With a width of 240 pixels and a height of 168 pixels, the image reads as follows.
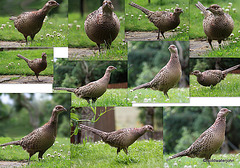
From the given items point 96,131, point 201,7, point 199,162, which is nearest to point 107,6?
point 201,7

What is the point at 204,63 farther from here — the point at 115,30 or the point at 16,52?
the point at 16,52

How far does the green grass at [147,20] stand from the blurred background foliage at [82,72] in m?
0.65

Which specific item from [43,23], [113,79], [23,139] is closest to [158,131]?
[113,79]

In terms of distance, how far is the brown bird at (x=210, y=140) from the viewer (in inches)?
257

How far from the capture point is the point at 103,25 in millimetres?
6668

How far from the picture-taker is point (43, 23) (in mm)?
7004

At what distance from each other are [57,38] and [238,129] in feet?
11.2

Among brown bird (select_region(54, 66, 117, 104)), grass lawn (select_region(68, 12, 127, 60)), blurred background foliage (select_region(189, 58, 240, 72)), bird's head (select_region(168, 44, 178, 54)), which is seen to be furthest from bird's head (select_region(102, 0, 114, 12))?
blurred background foliage (select_region(189, 58, 240, 72))

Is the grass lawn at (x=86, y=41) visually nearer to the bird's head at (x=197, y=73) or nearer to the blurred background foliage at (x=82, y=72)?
the blurred background foliage at (x=82, y=72)

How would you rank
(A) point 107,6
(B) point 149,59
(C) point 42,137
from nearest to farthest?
(A) point 107,6, (C) point 42,137, (B) point 149,59

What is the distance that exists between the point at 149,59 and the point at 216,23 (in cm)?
130

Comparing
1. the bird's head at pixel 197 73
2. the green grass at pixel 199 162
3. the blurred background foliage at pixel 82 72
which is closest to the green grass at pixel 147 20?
the bird's head at pixel 197 73

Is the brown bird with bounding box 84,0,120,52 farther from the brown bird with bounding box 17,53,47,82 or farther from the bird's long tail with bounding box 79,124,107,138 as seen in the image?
the bird's long tail with bounding box 79,124,107,138

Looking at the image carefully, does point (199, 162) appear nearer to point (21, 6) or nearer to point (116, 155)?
point (116, 155)
